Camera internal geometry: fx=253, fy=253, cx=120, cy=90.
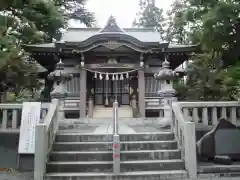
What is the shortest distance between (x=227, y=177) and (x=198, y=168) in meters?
0.65

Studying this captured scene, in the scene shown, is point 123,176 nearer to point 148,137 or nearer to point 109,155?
point 109,155

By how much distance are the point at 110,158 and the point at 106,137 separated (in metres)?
0.74

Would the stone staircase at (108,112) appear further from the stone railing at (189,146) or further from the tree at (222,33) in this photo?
the stone railing at (189,146)

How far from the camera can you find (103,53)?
48.1 ft

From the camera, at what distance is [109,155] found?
6.17 meters

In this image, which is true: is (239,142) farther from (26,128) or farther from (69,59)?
(69,59)

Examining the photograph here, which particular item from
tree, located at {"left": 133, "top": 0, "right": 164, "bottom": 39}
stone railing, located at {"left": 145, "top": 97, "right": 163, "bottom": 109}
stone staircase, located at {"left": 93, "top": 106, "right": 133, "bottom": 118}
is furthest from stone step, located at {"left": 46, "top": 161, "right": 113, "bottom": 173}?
tree, located at {"left": 133, "top": 0, "right": 164, "bottom": 39}

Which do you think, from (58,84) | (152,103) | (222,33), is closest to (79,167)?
(58,84)

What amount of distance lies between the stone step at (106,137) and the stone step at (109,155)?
1.82ft

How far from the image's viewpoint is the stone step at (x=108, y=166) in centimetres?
→ 584

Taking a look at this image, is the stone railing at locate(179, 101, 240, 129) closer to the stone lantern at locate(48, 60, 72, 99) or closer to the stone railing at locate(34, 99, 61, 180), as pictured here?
the stone railing at locate(34, 99, 61, 180)

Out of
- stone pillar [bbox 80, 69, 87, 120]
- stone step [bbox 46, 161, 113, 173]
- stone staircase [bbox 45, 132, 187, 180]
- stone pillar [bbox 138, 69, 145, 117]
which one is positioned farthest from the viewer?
stone pillar [bbox 138, 69, 145, 117]

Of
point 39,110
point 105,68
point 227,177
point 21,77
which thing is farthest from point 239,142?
point 105,68

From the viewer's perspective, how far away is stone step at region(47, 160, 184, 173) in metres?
5.84
